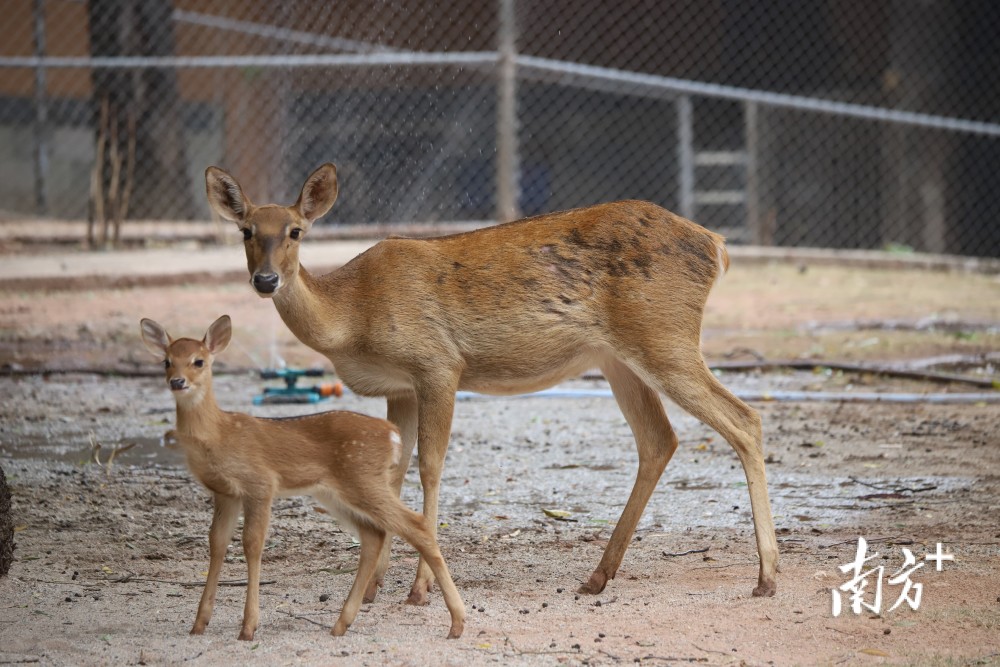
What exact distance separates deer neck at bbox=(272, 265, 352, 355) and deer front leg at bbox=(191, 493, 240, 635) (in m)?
0.69

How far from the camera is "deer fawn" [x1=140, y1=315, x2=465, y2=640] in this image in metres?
4.14

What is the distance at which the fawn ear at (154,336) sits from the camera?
4.23 m

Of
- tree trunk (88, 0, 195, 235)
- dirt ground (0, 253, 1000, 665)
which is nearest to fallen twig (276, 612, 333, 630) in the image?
dirt ground (0, 253, 1000, 665)

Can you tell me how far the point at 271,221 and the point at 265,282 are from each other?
246 millimetres

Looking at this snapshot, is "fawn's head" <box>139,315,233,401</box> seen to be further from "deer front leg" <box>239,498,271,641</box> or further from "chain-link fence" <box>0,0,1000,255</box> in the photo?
"chain-link fence" <box>0,0,1000,255</box>

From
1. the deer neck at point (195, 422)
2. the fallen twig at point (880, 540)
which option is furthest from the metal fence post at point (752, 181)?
the deer neck at point (195, 422)

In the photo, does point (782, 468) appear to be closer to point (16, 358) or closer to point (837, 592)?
point (837, 592)

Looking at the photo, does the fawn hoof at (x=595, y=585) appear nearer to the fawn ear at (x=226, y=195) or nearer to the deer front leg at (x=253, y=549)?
the deer front leg at (x=253, y=549)

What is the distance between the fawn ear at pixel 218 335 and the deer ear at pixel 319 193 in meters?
0.62

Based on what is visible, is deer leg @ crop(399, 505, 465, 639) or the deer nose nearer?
deer leg @ crop(399, 505, 465, 639)

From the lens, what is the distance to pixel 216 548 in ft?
13.8

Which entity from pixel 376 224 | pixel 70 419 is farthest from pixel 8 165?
pixel 70 419

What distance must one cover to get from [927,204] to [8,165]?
11.2 meters

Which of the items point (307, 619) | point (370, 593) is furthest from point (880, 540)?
point (307, 619)
